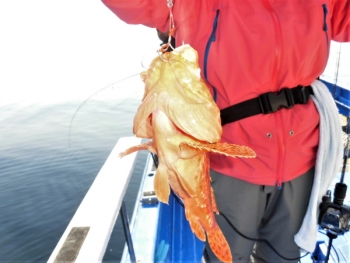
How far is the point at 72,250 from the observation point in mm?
1294

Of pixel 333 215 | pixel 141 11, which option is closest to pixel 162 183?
pixel 141 11

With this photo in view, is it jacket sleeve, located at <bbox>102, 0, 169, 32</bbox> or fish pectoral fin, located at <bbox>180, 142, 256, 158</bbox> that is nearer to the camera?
fish pectoral fin, located at <bbox>180, 142, 256, 158</bbox>

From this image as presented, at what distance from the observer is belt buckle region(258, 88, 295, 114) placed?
1.52 metres

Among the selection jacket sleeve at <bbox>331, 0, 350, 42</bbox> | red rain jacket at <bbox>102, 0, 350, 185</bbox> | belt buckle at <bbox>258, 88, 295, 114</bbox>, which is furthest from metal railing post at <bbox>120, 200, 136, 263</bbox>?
jacket sleeve at <bbox>331, 0, 350, 42</bbox>

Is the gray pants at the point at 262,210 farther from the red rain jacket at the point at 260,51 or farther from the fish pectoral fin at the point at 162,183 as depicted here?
the fish pectoral fin at the point at 162,183

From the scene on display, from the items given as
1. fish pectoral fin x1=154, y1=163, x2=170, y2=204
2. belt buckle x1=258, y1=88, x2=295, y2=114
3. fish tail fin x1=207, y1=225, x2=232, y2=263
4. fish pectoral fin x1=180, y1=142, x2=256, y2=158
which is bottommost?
fish tail fin x1=207, y1=225, x2=232, y2=263

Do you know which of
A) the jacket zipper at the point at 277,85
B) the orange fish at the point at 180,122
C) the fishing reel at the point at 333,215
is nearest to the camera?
the orange fish at the point at 180,122

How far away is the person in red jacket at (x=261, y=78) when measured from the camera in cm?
148

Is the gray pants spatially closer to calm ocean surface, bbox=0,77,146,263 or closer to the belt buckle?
the belt buckle

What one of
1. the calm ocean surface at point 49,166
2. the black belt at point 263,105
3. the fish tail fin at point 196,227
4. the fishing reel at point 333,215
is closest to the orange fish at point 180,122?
Result: the fish tail fin at point 196,227

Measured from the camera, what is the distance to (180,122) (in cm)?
102

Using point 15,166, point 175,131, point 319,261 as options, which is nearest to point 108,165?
point 175,131

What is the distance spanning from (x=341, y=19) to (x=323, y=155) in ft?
2.56

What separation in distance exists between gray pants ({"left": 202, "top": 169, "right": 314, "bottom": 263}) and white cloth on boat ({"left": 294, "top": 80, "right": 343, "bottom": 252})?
7 cm
